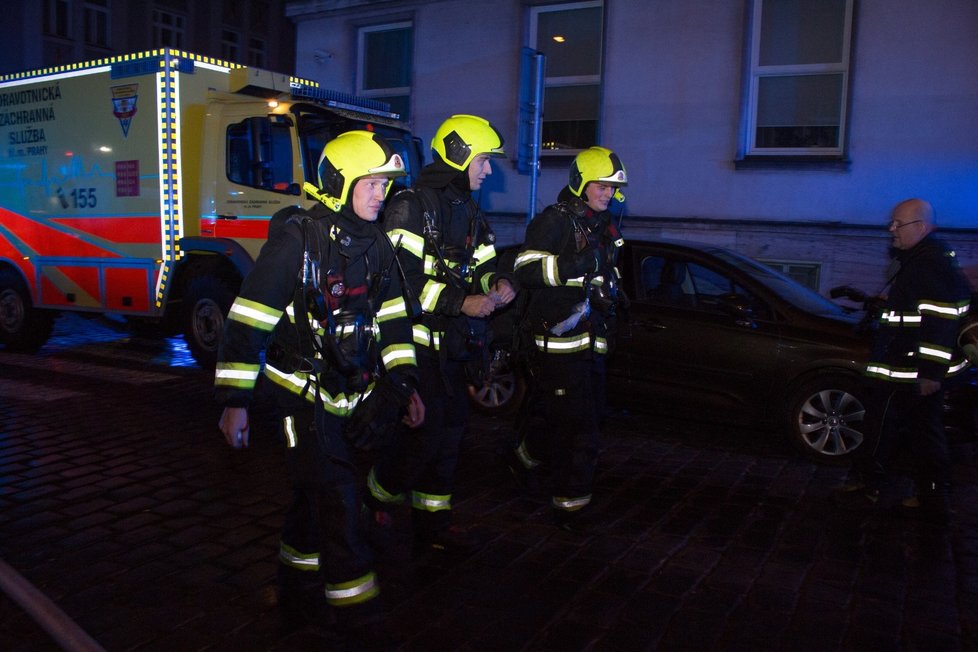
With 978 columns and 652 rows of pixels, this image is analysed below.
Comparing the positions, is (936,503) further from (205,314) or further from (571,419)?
(205,314)

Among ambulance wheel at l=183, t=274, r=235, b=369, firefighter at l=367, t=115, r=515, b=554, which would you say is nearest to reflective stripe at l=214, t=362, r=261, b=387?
firefighter at l=367, t=115, r=515, b=554

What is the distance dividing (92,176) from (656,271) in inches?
261

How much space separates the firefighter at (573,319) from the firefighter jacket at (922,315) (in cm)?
166

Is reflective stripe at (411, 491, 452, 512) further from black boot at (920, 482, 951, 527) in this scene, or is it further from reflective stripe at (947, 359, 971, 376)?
reflective stripe at (947, 359, 971, 376)

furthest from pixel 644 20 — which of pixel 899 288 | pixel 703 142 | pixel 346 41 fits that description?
pixel 899 288

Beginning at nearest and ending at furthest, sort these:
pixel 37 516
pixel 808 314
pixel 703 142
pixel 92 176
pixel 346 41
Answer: pixel 37 516 → pixel 808 314 → pixel 92 176 → pixel 703 142 → pixel 346 41

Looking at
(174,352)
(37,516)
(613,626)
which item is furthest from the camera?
(174,352)

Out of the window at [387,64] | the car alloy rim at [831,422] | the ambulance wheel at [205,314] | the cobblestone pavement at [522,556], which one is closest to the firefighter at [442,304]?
the cobblestone pavement at [522,556]

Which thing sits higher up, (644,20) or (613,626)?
(644,20)

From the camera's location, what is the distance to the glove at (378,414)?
3352mm

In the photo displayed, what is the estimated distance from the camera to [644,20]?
39.6 feet

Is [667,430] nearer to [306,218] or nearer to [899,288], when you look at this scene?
[899,288]

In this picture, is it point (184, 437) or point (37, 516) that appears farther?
point (184, 437)

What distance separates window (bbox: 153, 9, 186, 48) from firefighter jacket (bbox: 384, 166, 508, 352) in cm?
3720
